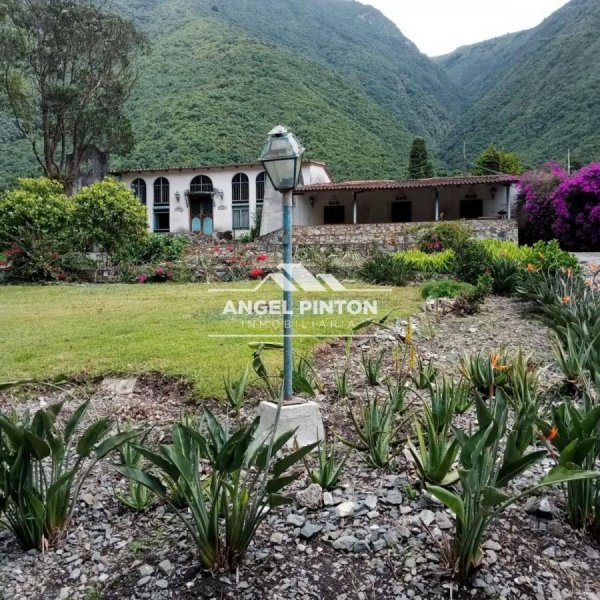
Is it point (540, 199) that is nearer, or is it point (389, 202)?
point (540, 199)

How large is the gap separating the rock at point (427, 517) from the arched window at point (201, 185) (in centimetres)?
2949

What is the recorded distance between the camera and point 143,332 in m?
6.56

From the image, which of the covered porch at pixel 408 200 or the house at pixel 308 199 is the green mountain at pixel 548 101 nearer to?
the covered porch at pixel 408 200

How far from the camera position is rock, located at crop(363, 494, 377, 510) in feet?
8.45

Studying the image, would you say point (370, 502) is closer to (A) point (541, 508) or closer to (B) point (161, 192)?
(A) point (541, 508)

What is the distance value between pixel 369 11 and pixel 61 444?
115077 millimetres

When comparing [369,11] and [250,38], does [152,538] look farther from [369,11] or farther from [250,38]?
[369,11]

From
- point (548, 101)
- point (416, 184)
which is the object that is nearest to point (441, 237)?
point (416, 184)

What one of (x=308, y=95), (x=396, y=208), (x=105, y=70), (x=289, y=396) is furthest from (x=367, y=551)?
(x=308, y=95)

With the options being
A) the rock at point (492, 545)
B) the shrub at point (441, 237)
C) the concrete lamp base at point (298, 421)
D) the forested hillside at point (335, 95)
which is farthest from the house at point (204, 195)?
the rock at point (492, 545)

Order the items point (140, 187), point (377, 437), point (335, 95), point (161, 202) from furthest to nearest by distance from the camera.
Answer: point (335, 95), point (161, 202), point (140, 187), point (377, 437)

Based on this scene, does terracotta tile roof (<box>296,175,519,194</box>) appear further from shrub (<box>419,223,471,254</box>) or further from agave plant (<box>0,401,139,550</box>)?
agave plant (<box>0,401,139,550</box>)

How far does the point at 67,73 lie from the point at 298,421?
30.7 meters

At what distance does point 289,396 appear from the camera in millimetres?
3443
